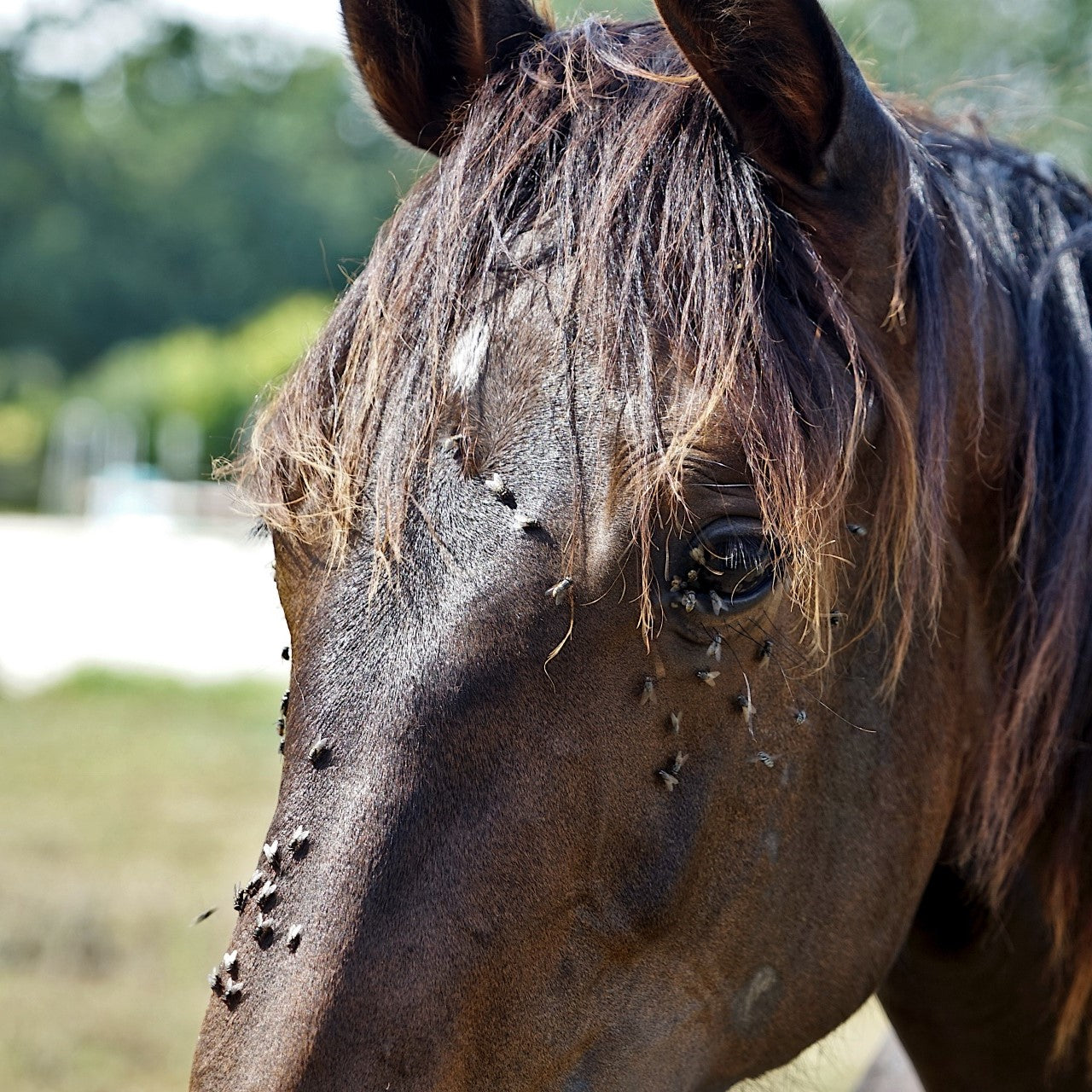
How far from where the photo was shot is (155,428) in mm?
31953

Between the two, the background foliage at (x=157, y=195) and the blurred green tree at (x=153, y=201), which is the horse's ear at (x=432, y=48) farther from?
the blurred green tree at (x=153, y=201)

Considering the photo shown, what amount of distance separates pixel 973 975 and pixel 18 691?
32.3ft

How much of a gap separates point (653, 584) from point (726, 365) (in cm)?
24

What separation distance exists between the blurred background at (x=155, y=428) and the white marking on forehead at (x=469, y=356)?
42 cm

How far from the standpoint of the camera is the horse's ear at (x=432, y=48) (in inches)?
61.4

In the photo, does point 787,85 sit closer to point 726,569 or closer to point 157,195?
point 726,569

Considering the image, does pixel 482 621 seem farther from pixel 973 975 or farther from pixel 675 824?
pixel 973 975

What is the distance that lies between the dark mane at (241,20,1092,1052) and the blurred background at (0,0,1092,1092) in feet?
0.99

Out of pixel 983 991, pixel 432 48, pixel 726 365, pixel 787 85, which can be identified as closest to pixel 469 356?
pixel 726 365

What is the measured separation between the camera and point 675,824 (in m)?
1.25

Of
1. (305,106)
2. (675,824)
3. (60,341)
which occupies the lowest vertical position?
(60,341)

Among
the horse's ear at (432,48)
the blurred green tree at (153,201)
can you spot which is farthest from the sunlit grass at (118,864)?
the blurred green tree at (153,201)

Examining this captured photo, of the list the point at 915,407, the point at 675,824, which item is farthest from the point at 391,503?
the point at 915,407

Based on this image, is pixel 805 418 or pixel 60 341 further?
pixel 60 341
